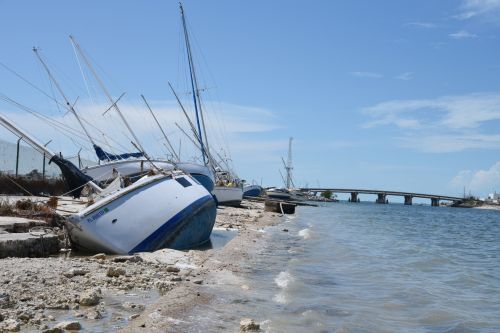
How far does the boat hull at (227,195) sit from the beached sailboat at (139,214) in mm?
28806

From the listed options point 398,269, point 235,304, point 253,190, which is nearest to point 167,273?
point 235,304

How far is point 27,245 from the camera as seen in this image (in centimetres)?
1326

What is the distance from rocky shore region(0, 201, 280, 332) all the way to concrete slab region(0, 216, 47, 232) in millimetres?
2260

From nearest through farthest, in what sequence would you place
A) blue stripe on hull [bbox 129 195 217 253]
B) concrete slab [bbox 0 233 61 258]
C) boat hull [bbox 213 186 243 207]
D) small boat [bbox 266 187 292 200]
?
concrete slab [bbox 0 233 61 258], blue stripe on hull [bbox 129 195 217 253], boat hull [bbox 213 186 243 207], small boat [bbox 266 187 292 200]

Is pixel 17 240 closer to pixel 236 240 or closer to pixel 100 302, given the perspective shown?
pixel 100 302

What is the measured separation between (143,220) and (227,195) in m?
35.1

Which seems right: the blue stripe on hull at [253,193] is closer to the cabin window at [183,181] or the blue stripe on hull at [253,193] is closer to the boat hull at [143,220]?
the cabin window at [183,181]

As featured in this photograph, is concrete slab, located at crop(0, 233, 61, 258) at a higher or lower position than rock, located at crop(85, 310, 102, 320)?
higher

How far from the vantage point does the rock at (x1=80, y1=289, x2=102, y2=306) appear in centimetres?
873

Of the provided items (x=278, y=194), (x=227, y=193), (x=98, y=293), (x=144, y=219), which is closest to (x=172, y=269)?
(x=98, y=293)

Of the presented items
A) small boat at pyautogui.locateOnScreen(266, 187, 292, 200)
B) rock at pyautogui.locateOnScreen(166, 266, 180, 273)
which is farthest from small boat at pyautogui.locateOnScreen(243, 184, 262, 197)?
rock at pyautogui.locateOnScreen(166, 266, 180, 273)

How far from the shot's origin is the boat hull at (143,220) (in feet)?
47.5

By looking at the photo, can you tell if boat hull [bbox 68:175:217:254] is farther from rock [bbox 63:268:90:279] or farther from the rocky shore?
rock [bbox 63:268:90:279]

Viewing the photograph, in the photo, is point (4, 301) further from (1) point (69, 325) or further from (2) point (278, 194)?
(2) point (278, 194)
